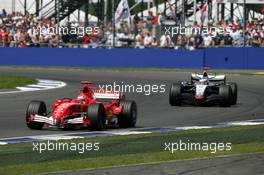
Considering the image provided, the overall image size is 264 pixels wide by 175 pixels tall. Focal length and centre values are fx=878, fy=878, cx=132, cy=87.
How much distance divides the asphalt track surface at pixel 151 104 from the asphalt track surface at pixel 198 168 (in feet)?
15.3

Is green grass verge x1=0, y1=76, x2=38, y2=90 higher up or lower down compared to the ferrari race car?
lower down

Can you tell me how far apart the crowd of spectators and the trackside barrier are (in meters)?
0.32

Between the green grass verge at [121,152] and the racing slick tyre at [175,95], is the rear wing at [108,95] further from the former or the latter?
the racing slick tyre at [175,95]

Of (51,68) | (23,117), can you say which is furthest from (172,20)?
(23,117)

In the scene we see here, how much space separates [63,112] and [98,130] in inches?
26.0

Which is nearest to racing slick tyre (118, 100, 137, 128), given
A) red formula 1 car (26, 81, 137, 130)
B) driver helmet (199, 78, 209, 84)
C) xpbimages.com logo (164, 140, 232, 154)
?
red formula 1 car (26, 81, 137, 130)

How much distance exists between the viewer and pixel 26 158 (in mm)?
10688

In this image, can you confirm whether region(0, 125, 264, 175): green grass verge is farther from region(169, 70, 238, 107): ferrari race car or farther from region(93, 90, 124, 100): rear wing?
region(169, 70, 238, 107): ferrari race car

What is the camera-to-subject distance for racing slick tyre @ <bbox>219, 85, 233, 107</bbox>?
65.6 feet

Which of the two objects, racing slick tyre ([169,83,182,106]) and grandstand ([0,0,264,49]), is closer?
racing slick tyre ([169,83,182,106])

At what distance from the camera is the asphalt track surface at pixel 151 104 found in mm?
16250

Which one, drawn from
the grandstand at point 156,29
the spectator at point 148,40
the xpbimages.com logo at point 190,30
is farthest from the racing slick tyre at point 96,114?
the spectator at point 148,40

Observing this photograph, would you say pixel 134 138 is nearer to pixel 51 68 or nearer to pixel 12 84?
pixel 12 84

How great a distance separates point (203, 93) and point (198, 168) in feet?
36.0
